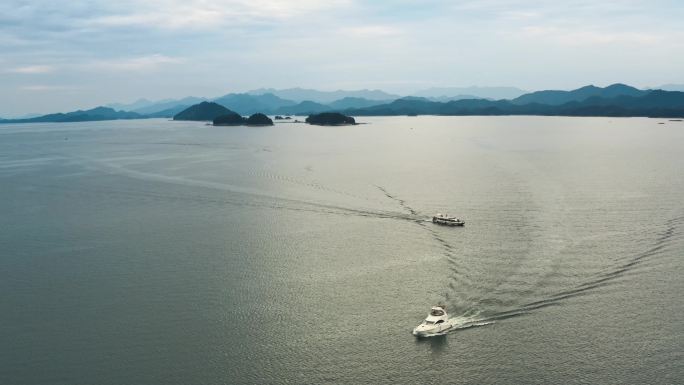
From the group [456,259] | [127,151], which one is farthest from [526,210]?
[127,151]

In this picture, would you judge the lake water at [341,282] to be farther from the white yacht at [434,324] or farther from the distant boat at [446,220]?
the distant boat at [446,220]

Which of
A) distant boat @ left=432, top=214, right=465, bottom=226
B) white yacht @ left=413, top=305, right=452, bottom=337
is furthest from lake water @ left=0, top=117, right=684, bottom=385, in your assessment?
distant boat @ left=432, top=214, right=465, bottom=226

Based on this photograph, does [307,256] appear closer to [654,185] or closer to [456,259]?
[456,259]

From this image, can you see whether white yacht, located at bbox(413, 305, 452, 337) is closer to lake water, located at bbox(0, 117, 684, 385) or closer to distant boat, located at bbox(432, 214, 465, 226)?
lake water, located at bbox(0, 117, 684, 385)

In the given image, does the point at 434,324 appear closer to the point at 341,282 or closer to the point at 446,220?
the point at 341,282

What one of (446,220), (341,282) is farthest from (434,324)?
(446,220)

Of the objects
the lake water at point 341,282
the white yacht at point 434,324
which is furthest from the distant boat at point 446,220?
the white yacht at point 434,324

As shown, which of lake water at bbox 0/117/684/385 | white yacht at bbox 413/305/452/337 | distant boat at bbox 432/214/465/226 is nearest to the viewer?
lake water at bbox 0/117/684/385
